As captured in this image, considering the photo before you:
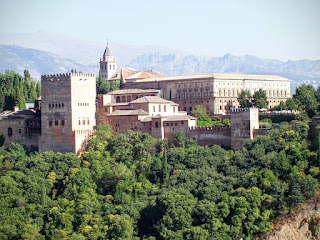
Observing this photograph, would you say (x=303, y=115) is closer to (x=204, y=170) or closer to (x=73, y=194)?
(x=204, y=170)

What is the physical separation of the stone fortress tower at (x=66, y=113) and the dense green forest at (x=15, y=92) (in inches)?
484

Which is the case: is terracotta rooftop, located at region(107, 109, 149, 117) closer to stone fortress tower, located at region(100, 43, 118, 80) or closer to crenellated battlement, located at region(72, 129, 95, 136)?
crenellated battlement, located at region(72, 129, 95, 136)

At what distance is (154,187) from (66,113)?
1168 centimetres

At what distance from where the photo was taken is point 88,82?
6231cm

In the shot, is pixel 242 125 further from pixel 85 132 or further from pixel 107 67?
pixel 107 67

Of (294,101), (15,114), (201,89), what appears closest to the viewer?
(15,114)

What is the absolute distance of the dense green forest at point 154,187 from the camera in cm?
4809

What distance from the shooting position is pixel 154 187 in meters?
54.7

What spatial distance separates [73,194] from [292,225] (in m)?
17.6

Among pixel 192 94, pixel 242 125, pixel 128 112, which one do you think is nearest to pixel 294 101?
pixel 192 94

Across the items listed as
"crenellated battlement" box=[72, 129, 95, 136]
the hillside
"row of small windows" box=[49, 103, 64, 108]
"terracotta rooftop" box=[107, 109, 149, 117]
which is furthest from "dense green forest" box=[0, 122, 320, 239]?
"row of small windows" box=[49, 103, 64, 108]

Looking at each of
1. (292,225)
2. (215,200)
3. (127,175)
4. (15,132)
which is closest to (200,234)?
(215,200)

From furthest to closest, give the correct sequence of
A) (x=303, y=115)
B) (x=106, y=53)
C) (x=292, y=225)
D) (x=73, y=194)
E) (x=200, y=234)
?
(x=106, y=53), (x=303, y=115), (x=73, y=194), (x=292, y=225), (x=200, y=234)

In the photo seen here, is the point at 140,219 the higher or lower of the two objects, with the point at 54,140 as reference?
lower
